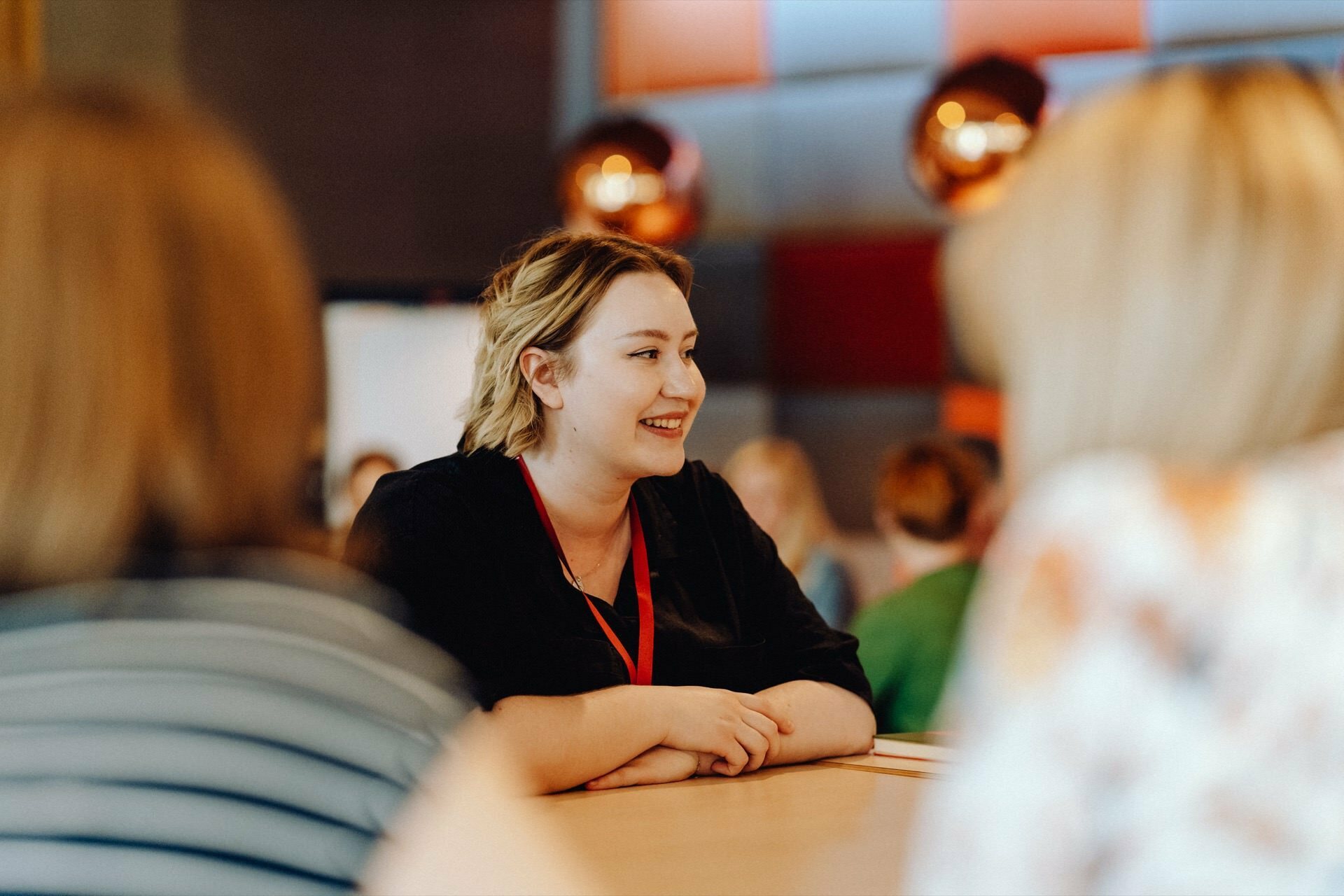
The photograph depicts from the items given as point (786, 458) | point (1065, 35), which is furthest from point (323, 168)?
point (1065, 35)

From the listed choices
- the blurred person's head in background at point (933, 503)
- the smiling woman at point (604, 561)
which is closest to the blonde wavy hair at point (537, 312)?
the smiling woman at point (604, 561)

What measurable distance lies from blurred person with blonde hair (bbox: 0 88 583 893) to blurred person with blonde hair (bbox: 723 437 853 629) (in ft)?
12.9

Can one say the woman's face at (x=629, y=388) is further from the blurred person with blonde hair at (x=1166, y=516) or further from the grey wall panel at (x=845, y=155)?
the grey wall panel at (x=845, y=155)

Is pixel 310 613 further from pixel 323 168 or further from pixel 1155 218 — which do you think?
pixel 323 168

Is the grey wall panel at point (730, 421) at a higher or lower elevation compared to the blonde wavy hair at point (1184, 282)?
lower

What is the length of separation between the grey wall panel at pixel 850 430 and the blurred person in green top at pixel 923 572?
1.51 meters

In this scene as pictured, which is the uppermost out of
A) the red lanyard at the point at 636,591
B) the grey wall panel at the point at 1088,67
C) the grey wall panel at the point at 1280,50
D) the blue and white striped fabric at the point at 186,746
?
the grey wall panel at the point at 1280,50

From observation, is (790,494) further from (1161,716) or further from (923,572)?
(1161,716)

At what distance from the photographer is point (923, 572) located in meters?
3.63

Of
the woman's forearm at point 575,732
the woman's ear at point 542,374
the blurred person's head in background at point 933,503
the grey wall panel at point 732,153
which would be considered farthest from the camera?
the grey wall panel at point 732,153

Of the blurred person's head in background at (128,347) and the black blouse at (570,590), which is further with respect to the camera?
the black blouse at (570,590)

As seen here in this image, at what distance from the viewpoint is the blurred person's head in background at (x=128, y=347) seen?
2.73 ft

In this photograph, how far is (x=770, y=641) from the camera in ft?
6.57

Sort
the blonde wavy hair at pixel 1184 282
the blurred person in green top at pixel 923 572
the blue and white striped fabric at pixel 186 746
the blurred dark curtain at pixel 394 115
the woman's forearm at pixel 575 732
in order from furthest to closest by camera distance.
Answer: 1. the blurred dark curtain at pixel 394 115
2. the blurred person in green top at pixel 923 572
3. the woman's forearm at pixel 575 732
4. the blonde wavy hair at pixel 1184 282
5. the blue and white striped fabric at pixel 186 746
